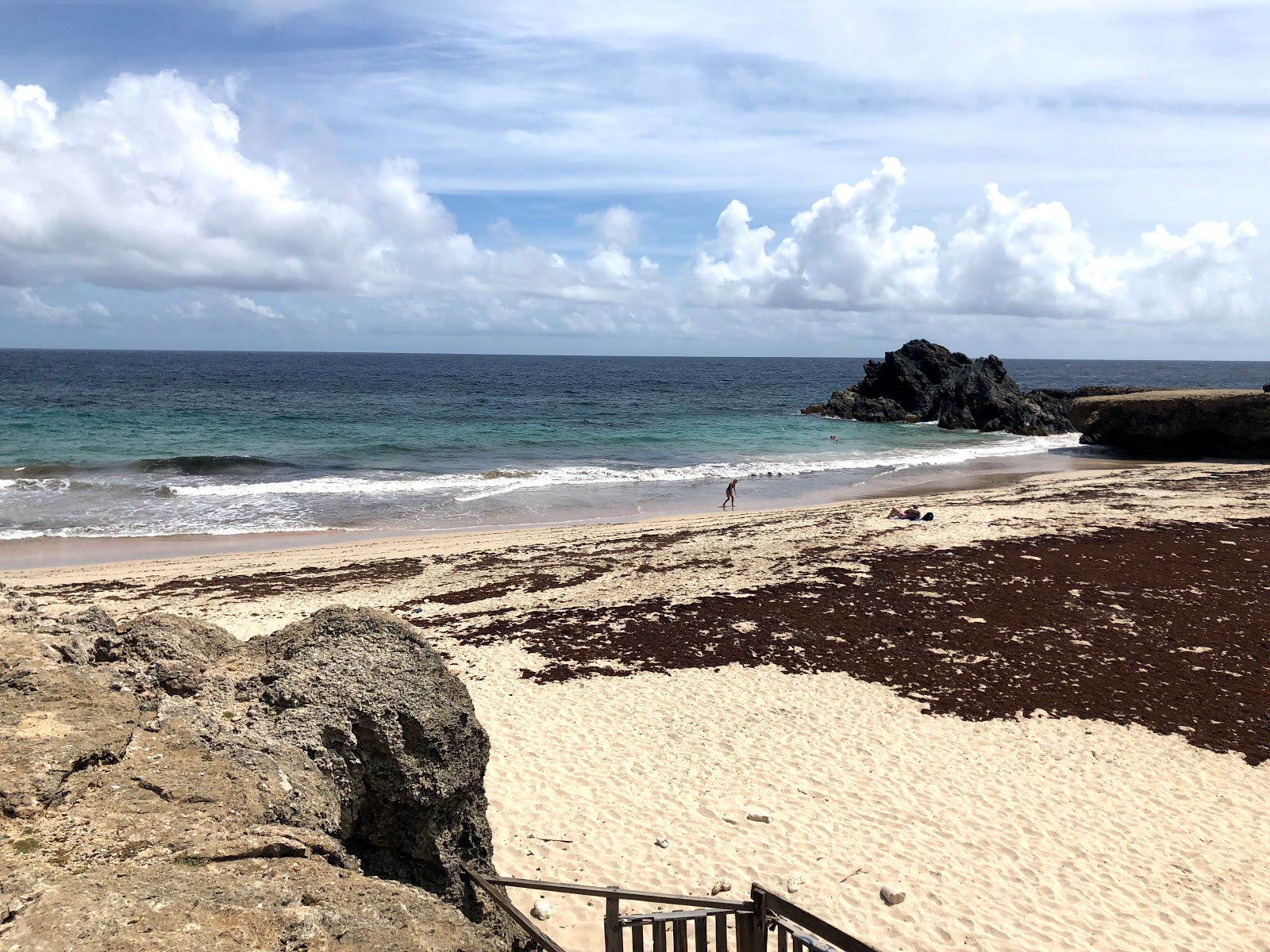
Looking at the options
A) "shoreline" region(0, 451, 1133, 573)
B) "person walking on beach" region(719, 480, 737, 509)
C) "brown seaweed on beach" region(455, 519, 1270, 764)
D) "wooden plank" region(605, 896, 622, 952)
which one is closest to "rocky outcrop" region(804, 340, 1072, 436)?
"shoreline" region(0, 451, 1133, 573)

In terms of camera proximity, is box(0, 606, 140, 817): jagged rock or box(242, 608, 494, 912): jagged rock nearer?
box(0, 606, 140, 817): jagged rock

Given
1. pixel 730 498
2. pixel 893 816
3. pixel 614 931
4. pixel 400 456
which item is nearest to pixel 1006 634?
pixel 893 816

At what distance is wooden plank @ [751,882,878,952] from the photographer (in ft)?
14.5

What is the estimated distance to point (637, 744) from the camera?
9289 mm

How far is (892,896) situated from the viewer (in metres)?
6.66

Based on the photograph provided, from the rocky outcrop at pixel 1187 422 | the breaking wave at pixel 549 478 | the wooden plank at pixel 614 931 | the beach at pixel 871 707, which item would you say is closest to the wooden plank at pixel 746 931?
the wooden plank at pixel 614 931

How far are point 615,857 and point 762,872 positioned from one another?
129cm

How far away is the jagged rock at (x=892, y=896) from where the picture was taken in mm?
6645

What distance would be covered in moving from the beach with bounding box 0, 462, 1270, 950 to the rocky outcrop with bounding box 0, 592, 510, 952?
6.48ft

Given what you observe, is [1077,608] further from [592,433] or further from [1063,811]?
[592,433]

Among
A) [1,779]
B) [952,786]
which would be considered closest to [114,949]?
[1,779]

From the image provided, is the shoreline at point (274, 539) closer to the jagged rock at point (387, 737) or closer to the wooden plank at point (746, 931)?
the jagged rock at point (387, 737)

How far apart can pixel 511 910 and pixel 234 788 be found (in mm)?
1903

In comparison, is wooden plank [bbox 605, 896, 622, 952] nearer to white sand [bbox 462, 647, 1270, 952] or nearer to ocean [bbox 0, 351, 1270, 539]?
white sand [bbox 462, 647, 1270, 952]
